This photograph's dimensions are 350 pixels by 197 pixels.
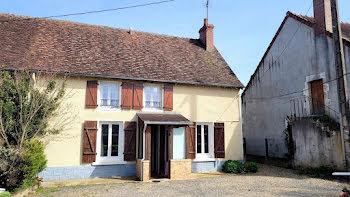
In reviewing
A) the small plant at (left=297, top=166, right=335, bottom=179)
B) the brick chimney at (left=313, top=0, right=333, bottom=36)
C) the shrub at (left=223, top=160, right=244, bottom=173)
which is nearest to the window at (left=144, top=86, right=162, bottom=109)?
the shrub at (left=223, top=160, right=244, bottom=173)

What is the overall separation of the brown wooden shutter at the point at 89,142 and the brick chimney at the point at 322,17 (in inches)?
450

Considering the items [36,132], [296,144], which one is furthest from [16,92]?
[296,144]

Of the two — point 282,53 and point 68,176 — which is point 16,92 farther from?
point 282,53

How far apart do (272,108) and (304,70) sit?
3.09m

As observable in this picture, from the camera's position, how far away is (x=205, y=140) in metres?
13.2

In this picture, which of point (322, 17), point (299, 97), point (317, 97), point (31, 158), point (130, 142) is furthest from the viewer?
point (299, 97)

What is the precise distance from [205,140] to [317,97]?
19.4ft

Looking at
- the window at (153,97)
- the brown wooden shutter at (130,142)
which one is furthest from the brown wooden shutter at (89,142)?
the window at (153,97)

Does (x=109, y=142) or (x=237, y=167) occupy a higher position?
(x=109, y=142)

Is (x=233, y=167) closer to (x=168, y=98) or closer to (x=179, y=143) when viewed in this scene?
(x=179, y=143)

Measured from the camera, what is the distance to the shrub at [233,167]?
12.4 m

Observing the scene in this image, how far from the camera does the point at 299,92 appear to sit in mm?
13773

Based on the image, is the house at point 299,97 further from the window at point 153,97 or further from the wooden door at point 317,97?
the window at point 153,97

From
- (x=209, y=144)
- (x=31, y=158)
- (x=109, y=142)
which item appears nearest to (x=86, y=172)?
(x=109, y=142)
